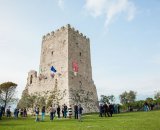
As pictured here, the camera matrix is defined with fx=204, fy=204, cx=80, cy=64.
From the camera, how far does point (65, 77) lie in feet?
125

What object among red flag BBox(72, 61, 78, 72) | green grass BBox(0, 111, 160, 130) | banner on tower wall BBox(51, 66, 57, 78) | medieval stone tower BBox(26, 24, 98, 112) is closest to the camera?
green grass BBox(0, 111, 160, 130)

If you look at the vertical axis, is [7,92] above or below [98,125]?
above

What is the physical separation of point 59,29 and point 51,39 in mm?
2887

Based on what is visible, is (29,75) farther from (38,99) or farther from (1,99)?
(1,99)

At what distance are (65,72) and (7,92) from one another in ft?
74.1

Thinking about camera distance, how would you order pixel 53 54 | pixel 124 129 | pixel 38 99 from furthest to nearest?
pixel 53 54, pixel 38 99, pixel 124 129

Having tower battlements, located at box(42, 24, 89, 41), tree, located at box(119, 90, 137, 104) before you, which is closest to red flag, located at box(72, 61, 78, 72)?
tower battlements, located at box(42, 24, 89, 41)

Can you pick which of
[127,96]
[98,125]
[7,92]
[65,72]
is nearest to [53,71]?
[65,72]

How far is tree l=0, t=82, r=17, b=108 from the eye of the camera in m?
52.7

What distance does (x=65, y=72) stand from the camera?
38.7m

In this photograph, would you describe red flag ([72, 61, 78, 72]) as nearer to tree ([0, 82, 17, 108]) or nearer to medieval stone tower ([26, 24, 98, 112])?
medieval stone tower ([26, 24, 98, 112])

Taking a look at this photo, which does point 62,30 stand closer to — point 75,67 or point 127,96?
point 75,67

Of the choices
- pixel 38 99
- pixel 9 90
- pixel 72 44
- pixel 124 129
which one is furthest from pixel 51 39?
pixel 124 129

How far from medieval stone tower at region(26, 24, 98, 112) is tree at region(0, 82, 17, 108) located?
1058cm
